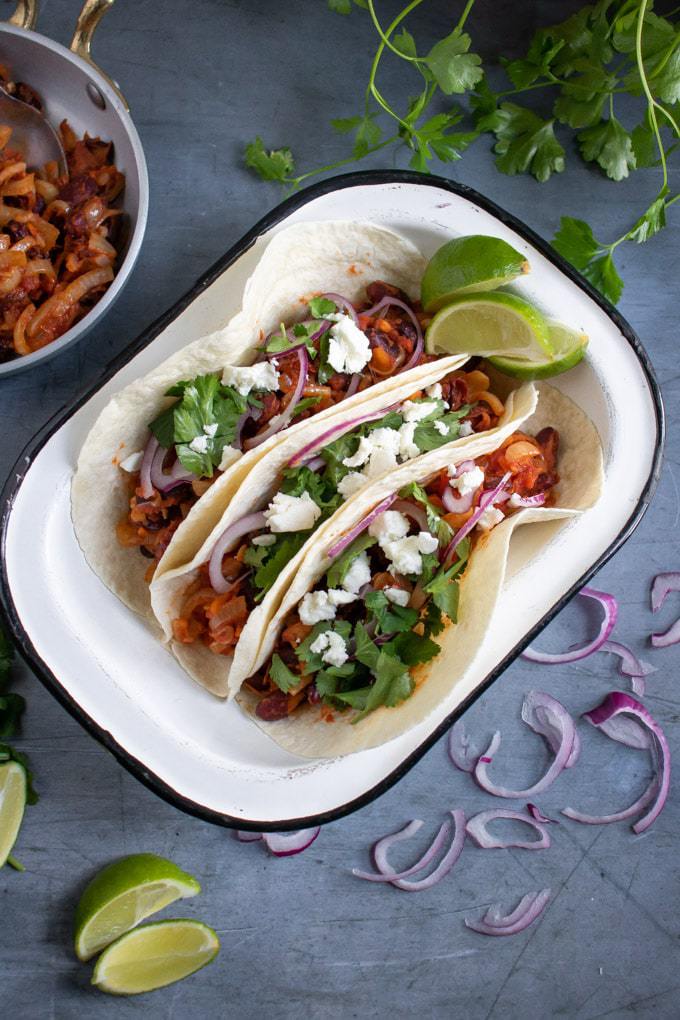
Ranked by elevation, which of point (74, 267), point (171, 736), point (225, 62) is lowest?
point (171, 736)

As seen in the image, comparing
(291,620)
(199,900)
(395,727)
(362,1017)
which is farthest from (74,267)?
(362,1017)

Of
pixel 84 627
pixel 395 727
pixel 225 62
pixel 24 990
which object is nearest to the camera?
pixel 395 727

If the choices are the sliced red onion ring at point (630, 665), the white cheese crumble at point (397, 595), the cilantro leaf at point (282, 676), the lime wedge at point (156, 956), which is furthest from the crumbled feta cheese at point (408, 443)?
the lime wedge at point (156, 956)

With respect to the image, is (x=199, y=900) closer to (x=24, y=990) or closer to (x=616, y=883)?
(x=24, y=990)

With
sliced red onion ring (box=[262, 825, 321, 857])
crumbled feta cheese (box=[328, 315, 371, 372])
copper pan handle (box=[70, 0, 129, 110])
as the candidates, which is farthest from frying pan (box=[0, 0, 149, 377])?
sliced red onion ring (box=[262, 825, 321, 857])

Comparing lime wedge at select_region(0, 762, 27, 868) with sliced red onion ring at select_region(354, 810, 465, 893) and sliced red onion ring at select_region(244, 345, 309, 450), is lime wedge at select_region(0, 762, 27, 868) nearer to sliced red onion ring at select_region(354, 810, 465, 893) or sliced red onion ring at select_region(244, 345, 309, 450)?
sliced red onion ring at select_region(354, 810, 465, 893)

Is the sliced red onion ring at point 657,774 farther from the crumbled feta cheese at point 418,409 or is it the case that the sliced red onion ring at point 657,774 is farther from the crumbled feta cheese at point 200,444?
the crumbled feta cheese at point 200,444

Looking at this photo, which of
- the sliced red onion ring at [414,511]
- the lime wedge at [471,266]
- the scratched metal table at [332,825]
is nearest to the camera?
the lime wedge at [471,266]
